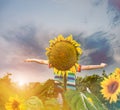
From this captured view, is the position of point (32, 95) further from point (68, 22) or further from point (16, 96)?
point (68, 22)

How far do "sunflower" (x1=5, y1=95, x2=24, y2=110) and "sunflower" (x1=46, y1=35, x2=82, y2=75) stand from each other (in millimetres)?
206

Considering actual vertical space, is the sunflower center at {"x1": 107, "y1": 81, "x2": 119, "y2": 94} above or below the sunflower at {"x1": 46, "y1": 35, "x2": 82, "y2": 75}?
below

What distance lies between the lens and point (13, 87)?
2266 mm

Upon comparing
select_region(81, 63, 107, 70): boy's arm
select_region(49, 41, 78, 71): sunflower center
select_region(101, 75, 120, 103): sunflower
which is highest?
select_region(49, 41, 78, 71): sunflower center

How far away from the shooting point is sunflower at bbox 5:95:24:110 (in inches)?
86.9

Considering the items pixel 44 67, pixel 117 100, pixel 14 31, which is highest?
pixel 14 31

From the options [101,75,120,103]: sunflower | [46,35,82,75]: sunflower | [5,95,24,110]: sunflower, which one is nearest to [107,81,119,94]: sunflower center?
[101,75,120,103]: sunflower

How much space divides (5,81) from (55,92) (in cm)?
23

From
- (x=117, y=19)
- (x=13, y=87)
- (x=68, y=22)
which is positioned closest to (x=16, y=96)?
(x=13, y=87)

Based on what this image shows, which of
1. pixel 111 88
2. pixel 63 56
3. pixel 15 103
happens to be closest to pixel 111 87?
pixel 111 88

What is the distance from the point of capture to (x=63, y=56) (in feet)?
7.33

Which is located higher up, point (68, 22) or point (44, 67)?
point (68, 22)

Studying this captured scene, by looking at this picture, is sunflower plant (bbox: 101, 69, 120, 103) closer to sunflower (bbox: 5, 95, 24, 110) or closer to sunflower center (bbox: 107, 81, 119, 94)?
sunflower center (bbox: 107, 81, 119, 94)

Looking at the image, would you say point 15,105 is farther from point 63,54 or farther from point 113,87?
point 113,87
